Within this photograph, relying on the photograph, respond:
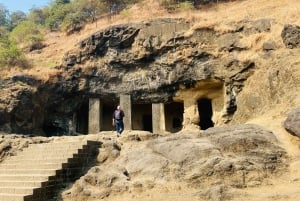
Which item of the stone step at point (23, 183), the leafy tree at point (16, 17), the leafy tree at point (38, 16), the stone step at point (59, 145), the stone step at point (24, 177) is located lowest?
the stone step at point (23, 183)

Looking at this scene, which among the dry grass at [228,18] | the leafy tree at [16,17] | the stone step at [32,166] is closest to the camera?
the stone step at [32,166]

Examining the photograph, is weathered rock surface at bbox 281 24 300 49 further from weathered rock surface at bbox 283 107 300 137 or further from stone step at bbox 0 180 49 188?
stone step at bbox 0 180 49 188

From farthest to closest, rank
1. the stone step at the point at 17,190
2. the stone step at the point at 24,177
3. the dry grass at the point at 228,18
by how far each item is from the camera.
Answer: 1. the dry grass at the point at 228,18
2. the stone step at the point at 24,177
3. the stone step at the point at 17,190

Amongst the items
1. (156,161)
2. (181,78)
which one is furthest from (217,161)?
(181,78)

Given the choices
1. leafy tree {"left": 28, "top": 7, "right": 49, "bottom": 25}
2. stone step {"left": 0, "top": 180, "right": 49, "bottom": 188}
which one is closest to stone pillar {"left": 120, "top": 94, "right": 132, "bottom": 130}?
stone step {"left": 0, "top": 180, "right": 49, "bottom": 188}

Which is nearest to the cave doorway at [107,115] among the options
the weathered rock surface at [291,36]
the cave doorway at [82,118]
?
the cave doorway at [82,118]

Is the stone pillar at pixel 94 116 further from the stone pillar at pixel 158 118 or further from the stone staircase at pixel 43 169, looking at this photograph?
the stone staircase at pixel 43 169

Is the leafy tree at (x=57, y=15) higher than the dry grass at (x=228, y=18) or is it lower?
higher

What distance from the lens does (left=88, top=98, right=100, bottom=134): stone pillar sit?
21609mm

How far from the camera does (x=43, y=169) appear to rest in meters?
9.69

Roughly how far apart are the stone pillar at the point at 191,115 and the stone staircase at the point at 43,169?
10.3m

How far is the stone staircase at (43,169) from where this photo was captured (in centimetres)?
868

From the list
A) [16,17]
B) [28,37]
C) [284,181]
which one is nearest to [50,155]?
[284,181]

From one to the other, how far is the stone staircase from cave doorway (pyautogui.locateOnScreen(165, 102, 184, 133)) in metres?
12.5
